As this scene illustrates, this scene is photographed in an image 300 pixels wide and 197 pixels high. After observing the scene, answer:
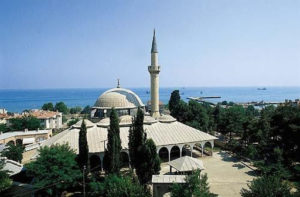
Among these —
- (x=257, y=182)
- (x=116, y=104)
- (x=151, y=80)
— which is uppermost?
(x=151, y=80)

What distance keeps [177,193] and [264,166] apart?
1217 cm

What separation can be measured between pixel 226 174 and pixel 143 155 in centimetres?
916

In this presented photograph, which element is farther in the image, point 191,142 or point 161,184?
point 191,142

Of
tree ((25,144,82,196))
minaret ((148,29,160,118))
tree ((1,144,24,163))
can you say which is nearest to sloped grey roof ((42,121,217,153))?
tree ((1,144,24,163))

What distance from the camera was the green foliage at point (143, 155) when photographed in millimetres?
18750

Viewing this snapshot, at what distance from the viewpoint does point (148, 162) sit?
18766 millimetres

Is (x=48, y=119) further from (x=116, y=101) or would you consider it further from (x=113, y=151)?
(x=113, y=151)

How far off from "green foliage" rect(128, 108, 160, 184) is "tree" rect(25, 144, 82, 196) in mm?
4468

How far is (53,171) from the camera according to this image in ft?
57.1

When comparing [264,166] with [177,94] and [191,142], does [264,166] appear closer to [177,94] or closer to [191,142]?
[191,142]

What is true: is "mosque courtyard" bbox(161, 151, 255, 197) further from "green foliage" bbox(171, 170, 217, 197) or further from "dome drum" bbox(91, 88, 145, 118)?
"dome drum" bbox(91, 88, 145, 118)

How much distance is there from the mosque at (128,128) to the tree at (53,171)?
5.74m

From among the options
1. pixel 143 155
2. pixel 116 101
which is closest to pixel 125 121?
pixel 116 101

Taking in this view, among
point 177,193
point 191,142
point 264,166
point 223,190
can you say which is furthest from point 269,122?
point 177,193
